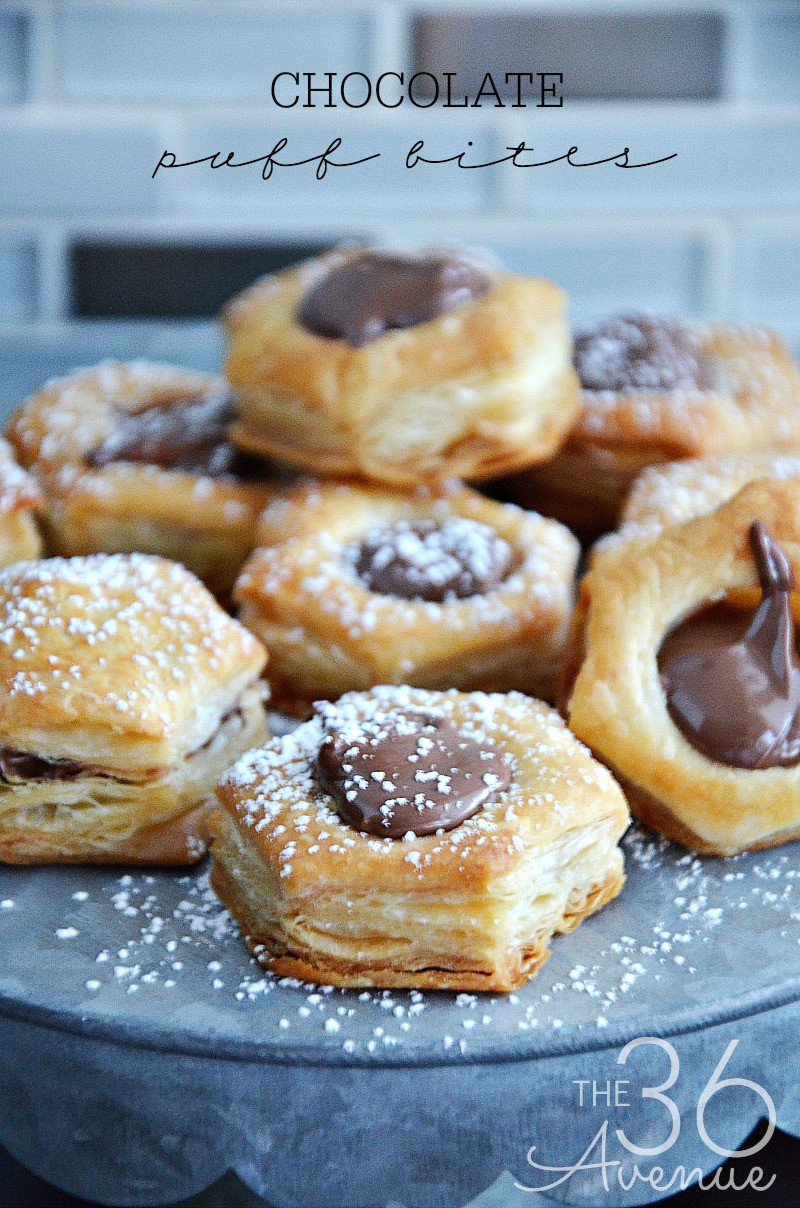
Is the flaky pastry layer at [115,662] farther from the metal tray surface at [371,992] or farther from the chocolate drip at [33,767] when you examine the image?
the metal tray surface at [371,992]

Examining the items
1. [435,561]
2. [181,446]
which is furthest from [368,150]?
[435,561]

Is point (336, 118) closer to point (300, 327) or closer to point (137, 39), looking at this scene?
point (137, 39)

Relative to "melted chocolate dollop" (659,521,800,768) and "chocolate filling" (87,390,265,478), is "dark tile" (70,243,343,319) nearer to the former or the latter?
"chocolate filling" (87,390,265,478)

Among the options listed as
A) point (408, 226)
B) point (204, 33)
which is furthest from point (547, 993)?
point (204, 33)

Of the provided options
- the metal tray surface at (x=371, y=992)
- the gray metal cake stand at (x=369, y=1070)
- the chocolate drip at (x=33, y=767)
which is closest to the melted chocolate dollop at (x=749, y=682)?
the metal tray surface at (x=371, y=992)

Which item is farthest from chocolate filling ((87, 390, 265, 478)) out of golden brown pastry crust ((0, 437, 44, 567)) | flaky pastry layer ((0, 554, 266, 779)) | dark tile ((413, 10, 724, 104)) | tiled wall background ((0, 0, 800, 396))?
dark tile ((413, 10, 724, 104))

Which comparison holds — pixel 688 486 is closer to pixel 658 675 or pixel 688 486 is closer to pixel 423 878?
pixel 658 675
